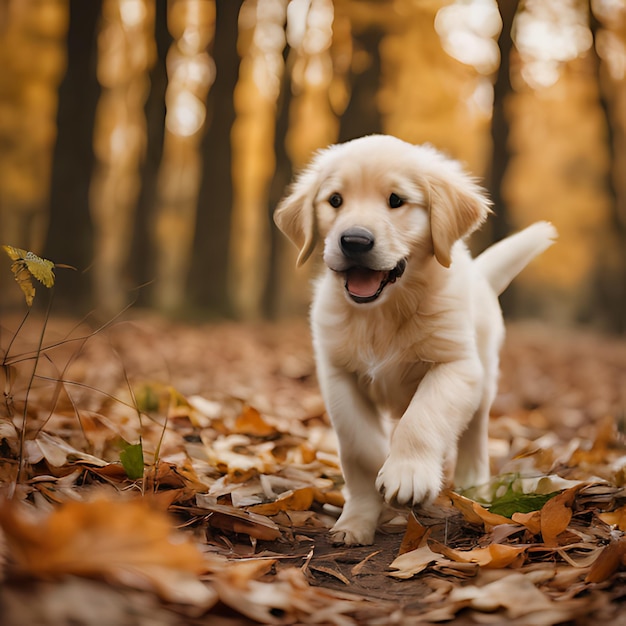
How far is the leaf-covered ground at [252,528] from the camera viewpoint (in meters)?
1.36

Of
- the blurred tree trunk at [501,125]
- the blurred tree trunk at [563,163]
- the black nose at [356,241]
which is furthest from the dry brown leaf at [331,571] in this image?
the blurred tree trunk at [563,163]

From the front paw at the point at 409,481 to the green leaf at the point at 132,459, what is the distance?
755 millimetres

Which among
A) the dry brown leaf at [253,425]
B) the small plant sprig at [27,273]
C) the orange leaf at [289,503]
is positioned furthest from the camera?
the dry brown leaf at [253,425]

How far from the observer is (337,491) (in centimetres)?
304

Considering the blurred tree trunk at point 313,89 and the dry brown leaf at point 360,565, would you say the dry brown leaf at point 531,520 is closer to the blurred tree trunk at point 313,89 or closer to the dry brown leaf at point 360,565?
the dry brown leaf at point 360,565

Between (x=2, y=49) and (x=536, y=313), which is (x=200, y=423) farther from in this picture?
(x=536, y=313)

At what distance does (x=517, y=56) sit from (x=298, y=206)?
12.4 metres

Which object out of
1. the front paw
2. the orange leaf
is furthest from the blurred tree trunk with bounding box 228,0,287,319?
the front paw

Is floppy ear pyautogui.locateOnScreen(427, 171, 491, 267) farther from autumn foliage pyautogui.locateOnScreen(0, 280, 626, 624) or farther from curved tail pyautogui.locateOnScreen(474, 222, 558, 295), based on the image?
autumn foliage pyautogui.locateOnScreen(0, 280, 626, 624)

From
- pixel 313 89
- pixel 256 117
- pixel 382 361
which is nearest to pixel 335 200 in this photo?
pixel 382 361

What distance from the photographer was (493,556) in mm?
1974

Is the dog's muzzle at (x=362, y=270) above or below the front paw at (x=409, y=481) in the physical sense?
above

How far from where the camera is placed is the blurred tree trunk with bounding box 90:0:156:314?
13.6 m

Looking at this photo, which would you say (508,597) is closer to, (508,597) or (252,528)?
(508,597)
